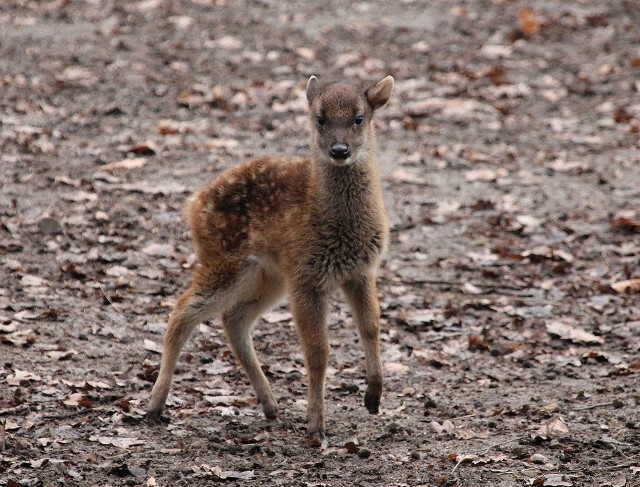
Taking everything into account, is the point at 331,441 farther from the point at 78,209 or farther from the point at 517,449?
the point at 78,209

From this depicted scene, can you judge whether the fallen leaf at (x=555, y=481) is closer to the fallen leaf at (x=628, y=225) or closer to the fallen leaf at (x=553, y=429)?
the fallen leaf at (x=553, y=429)

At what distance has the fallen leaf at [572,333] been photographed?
8.77 metres

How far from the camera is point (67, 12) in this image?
647 inches

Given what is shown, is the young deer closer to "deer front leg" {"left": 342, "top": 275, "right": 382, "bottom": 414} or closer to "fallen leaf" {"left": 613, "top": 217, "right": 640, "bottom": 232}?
"deer front leg" {"left": 342, "top": 275, "right": 382, "bottom": 414}

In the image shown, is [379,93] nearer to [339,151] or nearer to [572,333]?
[339,151]

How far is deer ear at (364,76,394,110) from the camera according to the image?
25.1 feet

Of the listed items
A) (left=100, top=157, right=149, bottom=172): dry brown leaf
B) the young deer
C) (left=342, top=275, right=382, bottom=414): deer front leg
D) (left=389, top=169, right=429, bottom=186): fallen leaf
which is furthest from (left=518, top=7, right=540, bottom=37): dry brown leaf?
(left=342, top=275, right=382, bottom=414): deer front leg

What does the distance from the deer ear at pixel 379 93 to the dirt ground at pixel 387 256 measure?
2.03m

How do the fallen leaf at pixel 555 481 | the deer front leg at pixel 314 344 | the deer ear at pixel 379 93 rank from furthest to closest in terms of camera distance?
the deer ear at pixel 379 93 < the deer front leg at pixel 314 344 < the fallen leaf at pixel 555 481

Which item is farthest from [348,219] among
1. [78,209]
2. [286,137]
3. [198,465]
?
[286,137]

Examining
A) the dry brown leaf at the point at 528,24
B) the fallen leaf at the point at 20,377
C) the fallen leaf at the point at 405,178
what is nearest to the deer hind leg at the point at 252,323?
the fallen leaf at the point at 20,377

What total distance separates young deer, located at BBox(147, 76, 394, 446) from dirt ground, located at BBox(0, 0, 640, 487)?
47cm

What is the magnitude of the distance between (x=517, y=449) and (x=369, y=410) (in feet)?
3.51

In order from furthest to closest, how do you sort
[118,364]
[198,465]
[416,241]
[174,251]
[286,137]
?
[286,137]
[416,241]
[174,251]
[118,364]
[198,465]
